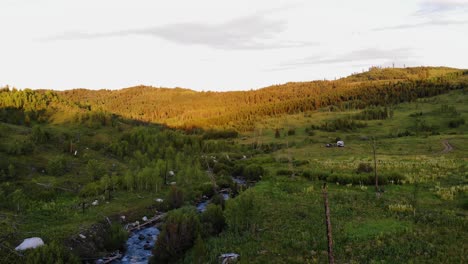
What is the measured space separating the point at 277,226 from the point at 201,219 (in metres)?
7.96

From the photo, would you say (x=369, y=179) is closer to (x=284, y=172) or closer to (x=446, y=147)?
(x=284, y=172)

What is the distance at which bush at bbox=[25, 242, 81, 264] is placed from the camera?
83.1ft

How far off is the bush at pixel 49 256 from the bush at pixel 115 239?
8417 mm

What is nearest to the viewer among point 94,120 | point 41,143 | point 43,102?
point 41,143

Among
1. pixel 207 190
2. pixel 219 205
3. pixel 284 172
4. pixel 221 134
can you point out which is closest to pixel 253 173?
pixel 284 172

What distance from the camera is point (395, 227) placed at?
3272 centimetres

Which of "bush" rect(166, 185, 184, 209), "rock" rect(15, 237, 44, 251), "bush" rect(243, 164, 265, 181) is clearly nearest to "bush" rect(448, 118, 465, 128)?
"bush" rect(243, 164, 265, 181)

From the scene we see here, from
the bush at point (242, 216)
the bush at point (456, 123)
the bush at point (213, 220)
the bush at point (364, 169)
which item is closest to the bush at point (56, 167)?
the bush at point (213, 220)

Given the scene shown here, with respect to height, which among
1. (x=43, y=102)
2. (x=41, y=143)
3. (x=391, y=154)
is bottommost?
(x=391, y=154)

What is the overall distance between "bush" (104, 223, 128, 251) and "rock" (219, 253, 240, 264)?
13229 mm

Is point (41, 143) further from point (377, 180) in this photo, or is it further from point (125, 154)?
point (377, 180)

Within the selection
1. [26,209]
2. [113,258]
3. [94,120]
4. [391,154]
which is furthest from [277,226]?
[94,120]

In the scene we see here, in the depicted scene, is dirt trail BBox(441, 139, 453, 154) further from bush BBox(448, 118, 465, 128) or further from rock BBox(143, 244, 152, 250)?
rock BBox(143, 244, 152, 250)

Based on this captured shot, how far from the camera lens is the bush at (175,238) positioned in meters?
30.6
